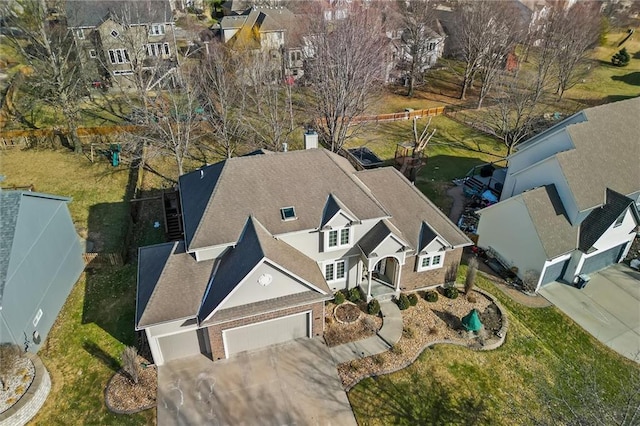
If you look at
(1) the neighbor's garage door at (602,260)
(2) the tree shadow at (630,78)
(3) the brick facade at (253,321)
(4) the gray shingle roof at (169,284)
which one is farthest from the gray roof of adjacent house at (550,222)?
(2) the tree shadow at (630,78)

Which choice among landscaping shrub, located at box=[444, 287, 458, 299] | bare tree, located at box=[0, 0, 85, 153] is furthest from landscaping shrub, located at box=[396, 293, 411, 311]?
bare tree, located at box=[0, 0, 85, 153]

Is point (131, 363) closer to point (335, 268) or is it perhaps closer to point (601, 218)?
point (335, 268)

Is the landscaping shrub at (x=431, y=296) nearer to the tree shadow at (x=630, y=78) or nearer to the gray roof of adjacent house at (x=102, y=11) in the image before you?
the gray roof of adjacent house at (x=102, y=11)

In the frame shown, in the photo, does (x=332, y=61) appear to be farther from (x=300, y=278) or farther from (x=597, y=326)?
(x=597, y=326)

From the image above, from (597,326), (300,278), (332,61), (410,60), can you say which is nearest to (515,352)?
(597,326)

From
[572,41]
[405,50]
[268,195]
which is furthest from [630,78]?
[268,195]

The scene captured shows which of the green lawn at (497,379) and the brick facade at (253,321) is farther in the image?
the brick facade at (253,321)
